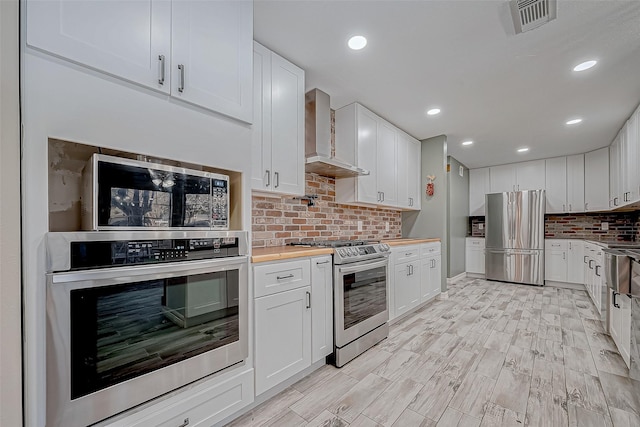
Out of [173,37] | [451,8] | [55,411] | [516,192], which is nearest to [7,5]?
[173,37]

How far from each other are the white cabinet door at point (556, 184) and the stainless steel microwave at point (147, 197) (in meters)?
6.12

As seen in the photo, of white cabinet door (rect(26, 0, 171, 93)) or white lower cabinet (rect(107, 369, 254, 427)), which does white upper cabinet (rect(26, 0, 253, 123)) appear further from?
white lower cabinet (rect(107, 369, 254, 427))

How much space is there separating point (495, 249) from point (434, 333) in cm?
345

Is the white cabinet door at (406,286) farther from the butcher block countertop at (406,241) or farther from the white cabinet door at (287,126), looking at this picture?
the white cabinet door at (287,126)

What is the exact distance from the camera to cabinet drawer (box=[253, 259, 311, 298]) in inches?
66.2

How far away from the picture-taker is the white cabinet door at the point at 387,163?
3408 mm

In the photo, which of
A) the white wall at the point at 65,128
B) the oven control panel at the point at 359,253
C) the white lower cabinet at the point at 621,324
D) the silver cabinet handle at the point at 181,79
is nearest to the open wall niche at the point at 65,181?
the white wall at the point at 65,128

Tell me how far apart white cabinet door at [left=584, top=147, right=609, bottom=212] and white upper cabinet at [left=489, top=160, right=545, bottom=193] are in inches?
24.4

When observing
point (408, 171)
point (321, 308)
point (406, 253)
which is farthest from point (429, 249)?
point (321, 308)

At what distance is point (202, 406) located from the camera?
138 cm

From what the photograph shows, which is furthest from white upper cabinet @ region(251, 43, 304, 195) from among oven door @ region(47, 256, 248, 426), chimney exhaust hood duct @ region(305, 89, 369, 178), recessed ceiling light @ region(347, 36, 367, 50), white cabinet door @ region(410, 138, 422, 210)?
white cabinet door @ region(410, 138, 422, 210)

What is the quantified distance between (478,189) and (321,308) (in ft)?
17.6

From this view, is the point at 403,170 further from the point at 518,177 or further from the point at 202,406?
the point at 202,406

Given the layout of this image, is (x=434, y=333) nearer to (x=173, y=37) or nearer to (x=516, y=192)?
(x=173, y=37)
